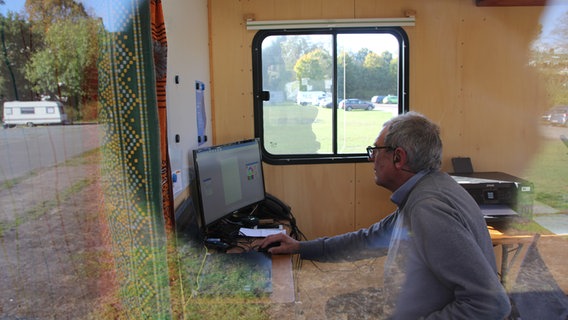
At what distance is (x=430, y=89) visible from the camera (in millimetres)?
3322

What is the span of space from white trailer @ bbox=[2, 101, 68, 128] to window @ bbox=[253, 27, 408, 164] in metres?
2.49

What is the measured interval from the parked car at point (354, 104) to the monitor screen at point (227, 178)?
2.69 feet

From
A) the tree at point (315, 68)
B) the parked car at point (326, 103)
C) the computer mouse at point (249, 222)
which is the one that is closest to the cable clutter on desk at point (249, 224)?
the computer mouse at point (249, 222)

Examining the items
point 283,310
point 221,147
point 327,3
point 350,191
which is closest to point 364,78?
point 327,3

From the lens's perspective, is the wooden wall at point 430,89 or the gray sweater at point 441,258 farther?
the wooden wall at point 430,89

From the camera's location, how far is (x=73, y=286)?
93 cm

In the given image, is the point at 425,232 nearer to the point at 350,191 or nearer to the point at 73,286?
the point at 73,286

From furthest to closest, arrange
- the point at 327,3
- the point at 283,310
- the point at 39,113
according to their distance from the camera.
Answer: the point at 327,3
the point at 283,310
the point at 39,113

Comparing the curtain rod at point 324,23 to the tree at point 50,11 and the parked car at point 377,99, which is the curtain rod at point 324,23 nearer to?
the parked car at point 377,99

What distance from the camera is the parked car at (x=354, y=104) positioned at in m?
3.36

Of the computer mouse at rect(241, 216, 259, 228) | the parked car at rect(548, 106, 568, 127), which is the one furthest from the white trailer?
the parked car at rect(548, 106, 568, 127)

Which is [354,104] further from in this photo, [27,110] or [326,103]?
[27,110]

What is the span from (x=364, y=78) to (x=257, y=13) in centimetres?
95

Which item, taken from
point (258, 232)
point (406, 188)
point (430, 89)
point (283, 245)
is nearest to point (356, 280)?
point (258, 232)
